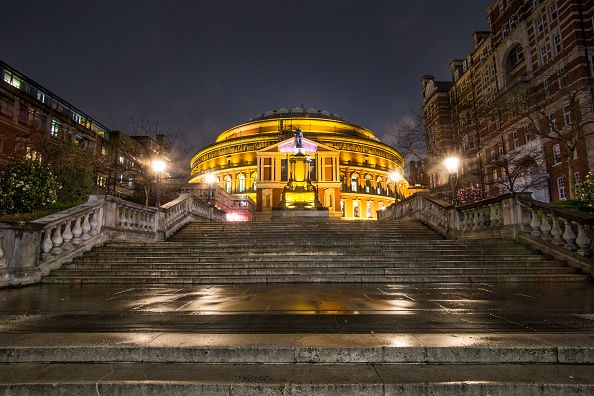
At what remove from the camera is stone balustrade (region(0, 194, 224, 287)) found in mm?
9367

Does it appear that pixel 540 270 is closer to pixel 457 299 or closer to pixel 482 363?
pixel 457 299

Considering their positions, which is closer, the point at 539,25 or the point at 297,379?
the point at 297,379

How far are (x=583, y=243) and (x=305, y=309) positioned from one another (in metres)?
9.51

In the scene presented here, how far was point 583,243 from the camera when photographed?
10.6m

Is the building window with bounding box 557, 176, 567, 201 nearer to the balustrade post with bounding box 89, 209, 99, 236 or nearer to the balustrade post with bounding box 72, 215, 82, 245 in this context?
the balustrade post with bounding box 89, 209, 99, 236

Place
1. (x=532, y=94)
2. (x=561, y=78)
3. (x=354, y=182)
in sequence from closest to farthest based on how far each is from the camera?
(x=532, y=94), (x=561, y=78), (x=354, y=182)

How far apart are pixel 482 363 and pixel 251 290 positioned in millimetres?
5650

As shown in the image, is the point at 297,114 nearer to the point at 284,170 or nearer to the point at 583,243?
the point at 284,170

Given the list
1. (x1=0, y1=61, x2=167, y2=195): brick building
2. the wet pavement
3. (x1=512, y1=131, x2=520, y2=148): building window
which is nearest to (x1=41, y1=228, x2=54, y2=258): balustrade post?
the wet pavement

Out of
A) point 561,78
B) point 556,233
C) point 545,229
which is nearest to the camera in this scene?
point 556,233

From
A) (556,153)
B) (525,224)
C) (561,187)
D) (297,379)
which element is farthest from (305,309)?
(556,153)

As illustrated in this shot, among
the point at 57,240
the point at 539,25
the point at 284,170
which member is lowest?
the point at 57,240

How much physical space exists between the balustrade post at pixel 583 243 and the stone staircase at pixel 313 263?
70cm

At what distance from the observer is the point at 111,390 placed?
3.05m
